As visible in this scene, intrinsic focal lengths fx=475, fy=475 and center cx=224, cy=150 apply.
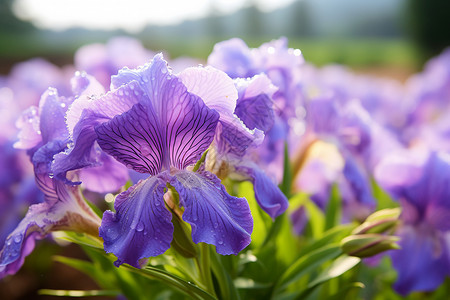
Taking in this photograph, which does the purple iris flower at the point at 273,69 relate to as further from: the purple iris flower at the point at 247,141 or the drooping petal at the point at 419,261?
the drooping petal at the point at 419,261

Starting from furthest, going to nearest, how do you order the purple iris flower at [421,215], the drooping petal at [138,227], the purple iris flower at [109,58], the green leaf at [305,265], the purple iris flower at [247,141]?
the purple iris flower at [109,58] → the purple iris flower at [421,215] → the green leaf at [305,265] → the purple iris flower at [247,141] → the drooping petal at [138,227]

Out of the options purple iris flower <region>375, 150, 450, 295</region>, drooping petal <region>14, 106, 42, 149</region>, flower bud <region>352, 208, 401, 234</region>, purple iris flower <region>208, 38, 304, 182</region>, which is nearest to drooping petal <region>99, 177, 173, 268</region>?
drooping petal <region>14, 106, 42, 149</region>

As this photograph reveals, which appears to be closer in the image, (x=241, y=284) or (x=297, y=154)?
(x=241, y=284)

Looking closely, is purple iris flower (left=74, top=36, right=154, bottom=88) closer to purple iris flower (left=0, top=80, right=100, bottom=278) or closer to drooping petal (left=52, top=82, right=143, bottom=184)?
purple iris flower (left=0, top=80, right=100, bottom=278)

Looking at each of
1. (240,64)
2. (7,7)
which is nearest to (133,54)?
(240,64)

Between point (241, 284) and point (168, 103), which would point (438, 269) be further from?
point (168, 103)

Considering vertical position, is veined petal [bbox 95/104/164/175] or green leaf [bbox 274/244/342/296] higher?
veined petal [bbox 95/104/164/175]

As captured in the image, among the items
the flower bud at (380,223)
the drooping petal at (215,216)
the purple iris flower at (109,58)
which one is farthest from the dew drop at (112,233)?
the purple iris flower at (109,58)
